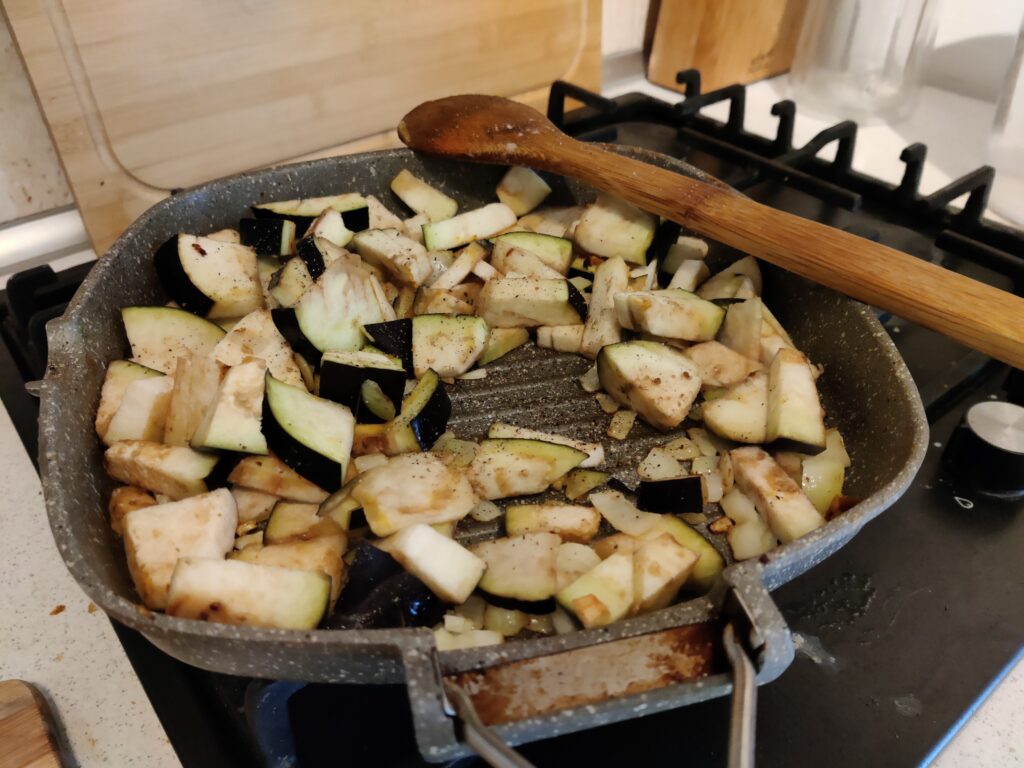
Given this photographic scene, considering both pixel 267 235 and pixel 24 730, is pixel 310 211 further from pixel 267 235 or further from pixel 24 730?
pixel 24 730

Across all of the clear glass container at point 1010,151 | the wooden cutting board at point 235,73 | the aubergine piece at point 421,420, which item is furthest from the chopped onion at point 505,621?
the clear glass container at point 1010,151

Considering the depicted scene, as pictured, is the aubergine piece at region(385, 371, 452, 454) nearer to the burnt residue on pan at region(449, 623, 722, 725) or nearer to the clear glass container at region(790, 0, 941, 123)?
the burnt residue on pan at region(449, 623, 722, 725)

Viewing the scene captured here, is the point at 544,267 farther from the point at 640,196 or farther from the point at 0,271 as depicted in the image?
the point at 0,271

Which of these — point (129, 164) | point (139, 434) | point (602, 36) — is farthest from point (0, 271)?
point (602, 36)

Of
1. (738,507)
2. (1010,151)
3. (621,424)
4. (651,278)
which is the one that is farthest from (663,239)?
(1010,151)

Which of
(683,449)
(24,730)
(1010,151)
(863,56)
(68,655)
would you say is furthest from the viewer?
(863,56)

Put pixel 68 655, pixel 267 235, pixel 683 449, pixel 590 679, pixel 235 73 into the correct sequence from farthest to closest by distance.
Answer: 1. pixel 235 73
2. pixel 267 235
3. pixel 683 449
4. pixel 68 655
5. pixel 590 679

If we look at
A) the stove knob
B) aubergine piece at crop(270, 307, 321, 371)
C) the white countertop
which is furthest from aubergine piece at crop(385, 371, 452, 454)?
the stove knob
